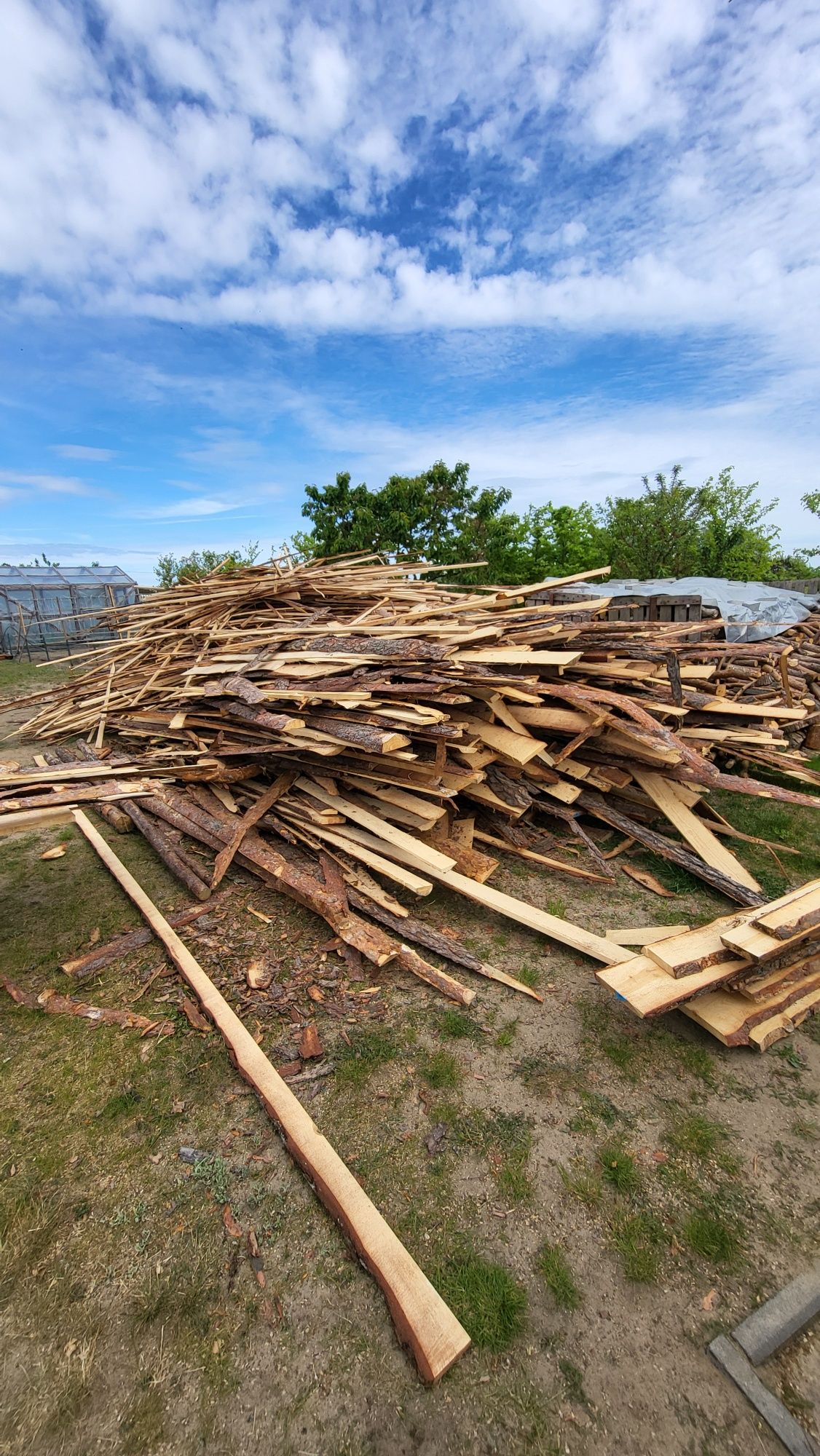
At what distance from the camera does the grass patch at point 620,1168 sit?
2.26m

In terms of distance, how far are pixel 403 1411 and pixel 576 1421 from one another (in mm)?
513

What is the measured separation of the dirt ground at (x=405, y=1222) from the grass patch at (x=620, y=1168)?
0.5 inches

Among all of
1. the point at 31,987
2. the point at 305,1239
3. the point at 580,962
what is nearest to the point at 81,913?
the point at 31,987

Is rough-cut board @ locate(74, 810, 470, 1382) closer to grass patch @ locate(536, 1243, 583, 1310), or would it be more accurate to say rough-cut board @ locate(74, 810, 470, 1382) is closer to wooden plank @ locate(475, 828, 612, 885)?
grass patch @ locate(536, 1243, 583, 1310)

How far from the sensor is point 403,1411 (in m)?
1.69

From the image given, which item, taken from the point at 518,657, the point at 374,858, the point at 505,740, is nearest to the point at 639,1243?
the point at 374,858

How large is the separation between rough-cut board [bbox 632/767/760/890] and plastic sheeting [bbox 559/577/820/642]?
19.8ft

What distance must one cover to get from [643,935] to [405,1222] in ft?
6.96

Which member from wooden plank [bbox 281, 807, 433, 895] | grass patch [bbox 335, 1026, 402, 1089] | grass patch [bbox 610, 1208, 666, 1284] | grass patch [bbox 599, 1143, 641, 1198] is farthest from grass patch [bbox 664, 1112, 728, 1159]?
wooden plank [bbox 281, 807, 433, 895]

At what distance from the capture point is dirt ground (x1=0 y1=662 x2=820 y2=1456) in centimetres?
168

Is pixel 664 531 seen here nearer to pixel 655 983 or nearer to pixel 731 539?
pixel 731 539

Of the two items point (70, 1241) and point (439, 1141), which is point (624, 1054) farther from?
point (70, 1241)

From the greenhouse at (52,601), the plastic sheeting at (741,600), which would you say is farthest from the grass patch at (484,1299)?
the greenhouse at (52,601)

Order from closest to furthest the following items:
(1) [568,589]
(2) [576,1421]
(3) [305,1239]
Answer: (2) [576,1421]
(3) [305,1239]
(1) [568,589]
